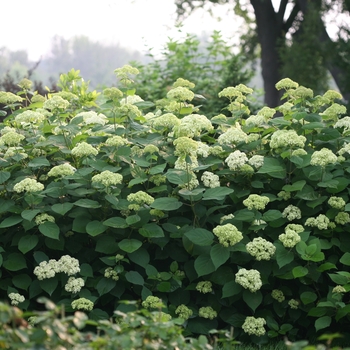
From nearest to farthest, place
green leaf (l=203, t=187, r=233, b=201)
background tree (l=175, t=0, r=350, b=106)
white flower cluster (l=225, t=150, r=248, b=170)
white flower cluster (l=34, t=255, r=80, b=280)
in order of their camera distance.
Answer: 1. white flower cluster (l=34, t=255, r=80, b=280)
2. green leaf (l=203, t=187, r=233, b=201)
3. white flower cluster (l=225, t=150, r=248, b=170)
4. background tree (l=175, t=0, r=350, b=106)

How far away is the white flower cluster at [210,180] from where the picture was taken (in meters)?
3.63

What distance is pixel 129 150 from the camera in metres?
3.77

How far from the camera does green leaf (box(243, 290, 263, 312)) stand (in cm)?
337

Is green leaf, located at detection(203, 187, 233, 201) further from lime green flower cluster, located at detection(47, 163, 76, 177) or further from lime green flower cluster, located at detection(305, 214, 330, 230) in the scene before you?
lime green flower cluster, located at detection(47, 163, 76, 177)

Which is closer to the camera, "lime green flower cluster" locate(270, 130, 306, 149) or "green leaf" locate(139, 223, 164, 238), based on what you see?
"green leaf" locate(139, 223, 164, 238)

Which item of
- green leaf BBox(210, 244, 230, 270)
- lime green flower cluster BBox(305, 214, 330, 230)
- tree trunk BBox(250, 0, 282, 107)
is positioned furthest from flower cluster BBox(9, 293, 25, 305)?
tree trunk BBox(250, 0, 282, 107)

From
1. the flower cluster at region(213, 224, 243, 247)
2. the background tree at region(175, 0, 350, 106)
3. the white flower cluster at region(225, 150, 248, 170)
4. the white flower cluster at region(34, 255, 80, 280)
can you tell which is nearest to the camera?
the flower cluster at region(213, 224, 243, 247)

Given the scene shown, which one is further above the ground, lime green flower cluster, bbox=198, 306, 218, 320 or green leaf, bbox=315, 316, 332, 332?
lime green flower cluster, bbox=198, 306, 218, 320

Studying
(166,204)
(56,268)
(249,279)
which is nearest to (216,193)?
(166,204)

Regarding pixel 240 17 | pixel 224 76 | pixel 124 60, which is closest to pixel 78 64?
pixel 124 60

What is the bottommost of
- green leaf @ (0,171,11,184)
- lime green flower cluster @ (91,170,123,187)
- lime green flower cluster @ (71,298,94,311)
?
lime green flower cluster @ (71,298,94,311)

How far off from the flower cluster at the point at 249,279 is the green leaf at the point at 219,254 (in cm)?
12

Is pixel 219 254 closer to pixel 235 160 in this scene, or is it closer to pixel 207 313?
pixel 207 313

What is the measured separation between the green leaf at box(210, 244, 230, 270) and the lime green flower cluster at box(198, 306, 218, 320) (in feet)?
1.09
